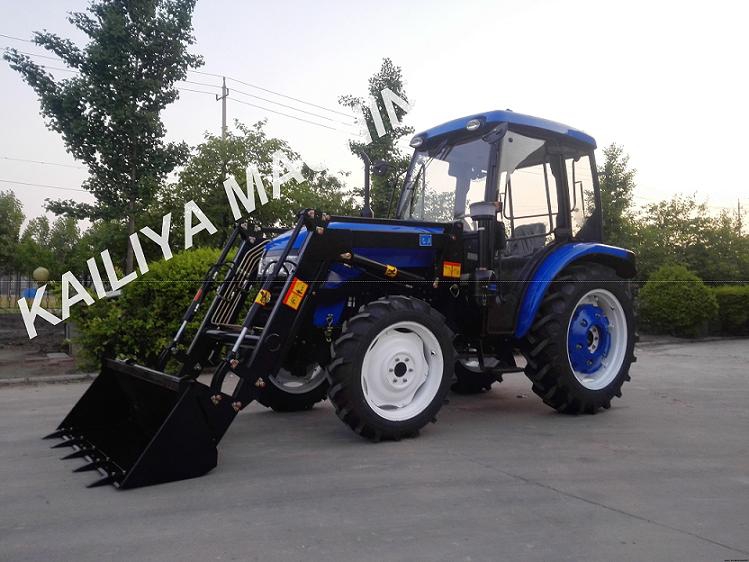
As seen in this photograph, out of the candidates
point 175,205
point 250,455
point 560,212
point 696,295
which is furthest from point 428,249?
point 696,295

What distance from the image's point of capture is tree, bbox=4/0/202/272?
11867 mm

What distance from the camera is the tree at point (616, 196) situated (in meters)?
18.9

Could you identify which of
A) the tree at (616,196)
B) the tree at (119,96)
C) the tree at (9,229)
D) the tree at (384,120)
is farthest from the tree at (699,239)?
the tree at (9,229)

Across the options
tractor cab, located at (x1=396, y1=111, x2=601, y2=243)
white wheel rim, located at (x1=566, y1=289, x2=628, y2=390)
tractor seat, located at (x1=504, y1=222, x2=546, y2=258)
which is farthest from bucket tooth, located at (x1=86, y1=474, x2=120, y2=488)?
white wheel rim, located at (x1=566, y1=289, x2=628, y2=390)

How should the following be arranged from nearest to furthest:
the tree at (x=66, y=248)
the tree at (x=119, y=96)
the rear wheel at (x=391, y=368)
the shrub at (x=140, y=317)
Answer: the rear wheel at (x=391, y=368), the shrub at (x=140, y=317), the tree at (x=119, y=96), the tree at (x=66, y=248)

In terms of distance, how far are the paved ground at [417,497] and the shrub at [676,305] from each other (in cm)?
1245

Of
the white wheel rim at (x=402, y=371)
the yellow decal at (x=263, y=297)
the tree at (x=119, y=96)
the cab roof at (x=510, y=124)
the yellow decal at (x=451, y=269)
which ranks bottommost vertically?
the white wheel rim at (x=402, y=371)

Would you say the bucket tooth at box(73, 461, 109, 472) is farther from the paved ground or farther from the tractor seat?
the tractor seat

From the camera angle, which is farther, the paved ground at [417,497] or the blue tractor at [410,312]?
the blue tractor at [410,312]

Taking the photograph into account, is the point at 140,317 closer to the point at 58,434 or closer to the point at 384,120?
the point at 58,434

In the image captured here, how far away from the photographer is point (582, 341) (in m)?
6.12

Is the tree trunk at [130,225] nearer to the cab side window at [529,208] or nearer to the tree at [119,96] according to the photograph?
the tree at [119,96]

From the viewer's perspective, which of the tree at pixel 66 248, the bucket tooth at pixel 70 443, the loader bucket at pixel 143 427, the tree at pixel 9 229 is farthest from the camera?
the tree at pixel 9 229

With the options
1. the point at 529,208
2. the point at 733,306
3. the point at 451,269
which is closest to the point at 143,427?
the point at 451,269
